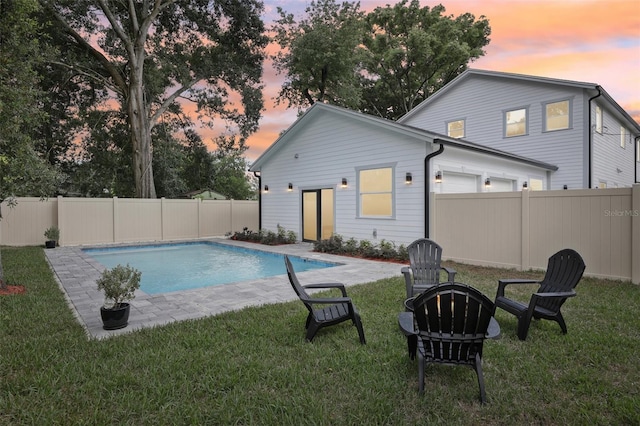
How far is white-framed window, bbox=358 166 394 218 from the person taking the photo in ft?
33.3

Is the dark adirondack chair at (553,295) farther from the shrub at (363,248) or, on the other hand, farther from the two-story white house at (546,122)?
the two-story white house at (546,122)

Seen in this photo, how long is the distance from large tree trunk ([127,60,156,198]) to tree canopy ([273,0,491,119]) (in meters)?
9.71

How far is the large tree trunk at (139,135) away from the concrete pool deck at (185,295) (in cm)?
925

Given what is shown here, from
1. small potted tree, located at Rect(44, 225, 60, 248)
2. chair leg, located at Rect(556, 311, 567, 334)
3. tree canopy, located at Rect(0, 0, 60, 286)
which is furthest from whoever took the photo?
small potted tree, located at Rect(44, 225, 60, 248)

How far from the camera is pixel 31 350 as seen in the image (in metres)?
3.37

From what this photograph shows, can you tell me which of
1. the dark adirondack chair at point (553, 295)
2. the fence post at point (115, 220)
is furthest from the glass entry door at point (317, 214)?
the dark adirondack chair at point (553, 295)

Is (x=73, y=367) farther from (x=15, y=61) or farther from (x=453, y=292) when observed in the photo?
(x=15, y=61)

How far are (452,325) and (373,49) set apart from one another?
2608 centimetres

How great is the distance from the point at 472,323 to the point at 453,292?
0.29m

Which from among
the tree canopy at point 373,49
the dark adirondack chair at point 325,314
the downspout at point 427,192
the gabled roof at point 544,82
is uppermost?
the tree canopy at point 373,49

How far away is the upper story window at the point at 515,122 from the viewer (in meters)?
14.1

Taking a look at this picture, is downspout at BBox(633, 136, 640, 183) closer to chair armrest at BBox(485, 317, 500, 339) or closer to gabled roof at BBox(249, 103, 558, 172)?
gabled roof at BBox(249, 103, 558, 172)

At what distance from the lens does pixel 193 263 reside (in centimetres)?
1070

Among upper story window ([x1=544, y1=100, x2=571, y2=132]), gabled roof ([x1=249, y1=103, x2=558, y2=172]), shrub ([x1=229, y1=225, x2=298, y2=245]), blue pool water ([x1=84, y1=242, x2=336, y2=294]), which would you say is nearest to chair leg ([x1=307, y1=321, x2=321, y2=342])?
blue pool water ([x1=84, y1=242, x2=336, y2=294])
